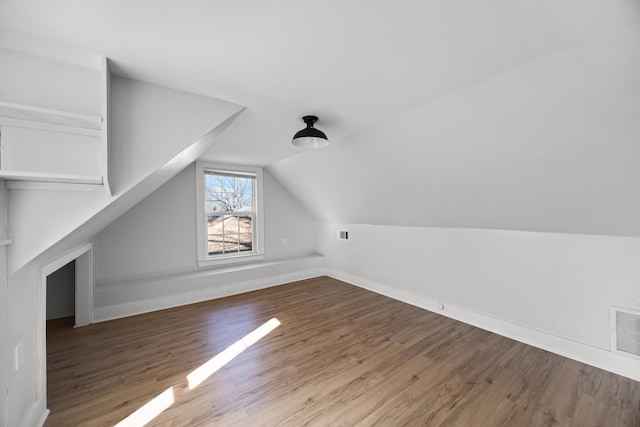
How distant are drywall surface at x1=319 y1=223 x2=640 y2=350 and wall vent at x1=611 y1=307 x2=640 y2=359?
0.16 ft

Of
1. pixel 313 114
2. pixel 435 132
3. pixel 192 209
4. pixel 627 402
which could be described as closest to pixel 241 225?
pixel 192 209

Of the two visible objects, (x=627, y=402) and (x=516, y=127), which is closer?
(x=627, y=402)

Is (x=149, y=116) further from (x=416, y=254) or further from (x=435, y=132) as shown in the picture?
(x=416, y=254)

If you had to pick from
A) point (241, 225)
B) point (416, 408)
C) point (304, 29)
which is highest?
point (304, 29)

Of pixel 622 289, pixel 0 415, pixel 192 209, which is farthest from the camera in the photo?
pixel 192 209

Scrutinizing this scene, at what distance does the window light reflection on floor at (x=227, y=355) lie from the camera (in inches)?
80.4

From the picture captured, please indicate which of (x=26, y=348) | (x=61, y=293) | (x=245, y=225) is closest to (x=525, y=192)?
(x=26, y=348)

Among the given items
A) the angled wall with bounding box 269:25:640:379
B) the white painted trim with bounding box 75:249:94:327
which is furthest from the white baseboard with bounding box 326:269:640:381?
the white painted trim with bounding box 75:249:94:327

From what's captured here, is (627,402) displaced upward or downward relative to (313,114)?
downward

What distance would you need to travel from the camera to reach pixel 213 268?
4188 millimetres

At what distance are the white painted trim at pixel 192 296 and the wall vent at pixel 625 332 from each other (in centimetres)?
395

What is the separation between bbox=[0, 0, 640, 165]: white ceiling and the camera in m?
1.13

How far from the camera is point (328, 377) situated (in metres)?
2.03

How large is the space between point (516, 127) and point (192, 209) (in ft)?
13.8
